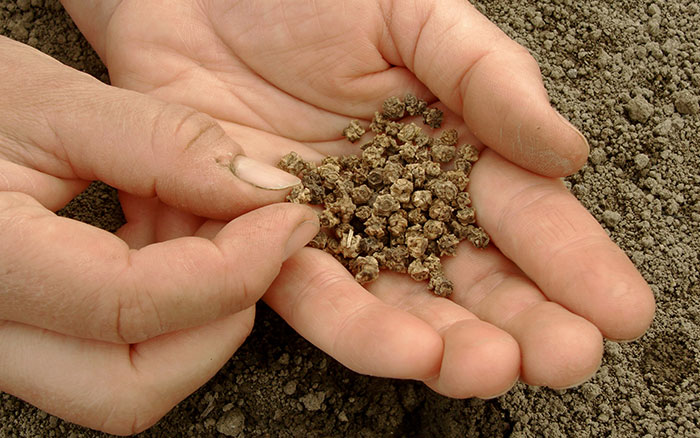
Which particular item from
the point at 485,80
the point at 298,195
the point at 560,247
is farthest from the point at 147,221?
the point at 560,247

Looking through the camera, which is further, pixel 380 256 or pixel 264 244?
pixel 380 256

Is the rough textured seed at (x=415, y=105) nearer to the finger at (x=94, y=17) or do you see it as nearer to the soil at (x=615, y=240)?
the soil at (x=615, y=240)

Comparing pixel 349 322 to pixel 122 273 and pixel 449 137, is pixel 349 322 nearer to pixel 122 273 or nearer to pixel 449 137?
pixel 122 273

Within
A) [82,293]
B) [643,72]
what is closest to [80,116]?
[82,293]

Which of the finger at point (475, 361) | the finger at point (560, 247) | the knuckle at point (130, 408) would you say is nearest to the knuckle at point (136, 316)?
the knuckle at point (130, 408)

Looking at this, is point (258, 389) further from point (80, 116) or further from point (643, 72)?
point (643, 72)

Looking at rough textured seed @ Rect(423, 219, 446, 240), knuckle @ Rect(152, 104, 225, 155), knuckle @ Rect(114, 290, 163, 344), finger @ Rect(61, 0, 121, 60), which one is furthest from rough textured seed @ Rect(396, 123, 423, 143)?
finger @ Rect(61, 0, 121, 60)

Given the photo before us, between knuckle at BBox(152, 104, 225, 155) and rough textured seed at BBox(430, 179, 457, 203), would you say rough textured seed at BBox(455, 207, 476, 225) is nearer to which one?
rough textured seed at BBox(430, 179, 457, 203)
